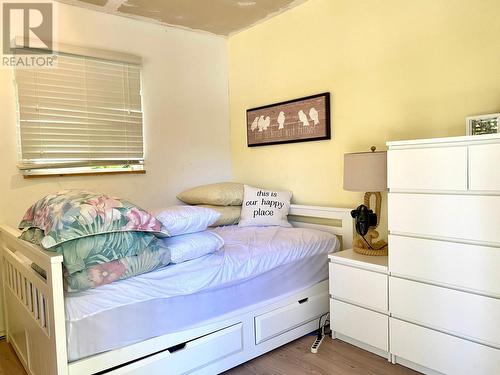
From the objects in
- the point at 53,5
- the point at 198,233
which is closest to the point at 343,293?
the point at 198,233

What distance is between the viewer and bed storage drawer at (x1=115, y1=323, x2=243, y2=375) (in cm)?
163

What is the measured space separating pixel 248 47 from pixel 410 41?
153 cm

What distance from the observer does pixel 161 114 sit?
3.12m

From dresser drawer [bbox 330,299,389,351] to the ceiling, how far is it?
220 cm

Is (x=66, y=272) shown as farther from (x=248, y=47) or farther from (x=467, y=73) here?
(x=248, y=47)

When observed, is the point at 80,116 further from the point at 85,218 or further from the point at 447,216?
the point at 447,216

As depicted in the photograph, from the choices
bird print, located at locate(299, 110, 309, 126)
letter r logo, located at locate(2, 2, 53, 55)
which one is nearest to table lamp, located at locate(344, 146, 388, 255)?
bird print, located at locate(299, 110, 309, 126)

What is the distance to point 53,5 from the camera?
8.52 ft

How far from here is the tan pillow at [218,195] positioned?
289 cm

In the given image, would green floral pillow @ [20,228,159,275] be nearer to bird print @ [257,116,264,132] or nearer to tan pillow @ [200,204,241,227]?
tan pillow @ [200,204,241,227]

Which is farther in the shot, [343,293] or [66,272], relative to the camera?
[343,293]

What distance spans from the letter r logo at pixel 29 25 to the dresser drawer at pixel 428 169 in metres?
2.40

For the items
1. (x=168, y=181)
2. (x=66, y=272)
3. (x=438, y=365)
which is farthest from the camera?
(x=168, y=181)

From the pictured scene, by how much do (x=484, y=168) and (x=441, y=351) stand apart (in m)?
0.87
